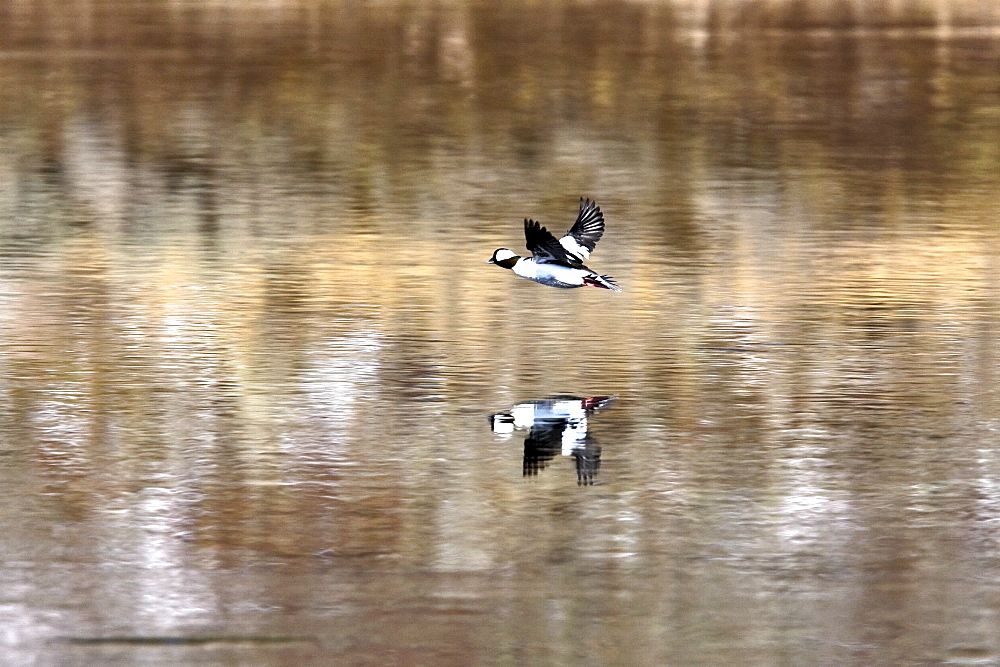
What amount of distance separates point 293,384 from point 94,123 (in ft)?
27.8

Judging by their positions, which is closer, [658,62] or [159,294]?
[159,294]

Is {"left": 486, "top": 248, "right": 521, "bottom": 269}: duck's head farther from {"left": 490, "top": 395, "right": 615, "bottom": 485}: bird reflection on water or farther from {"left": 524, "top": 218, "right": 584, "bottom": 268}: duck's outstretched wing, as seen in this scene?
{"left": 490, "top": 395, "right": 615, "bottom": 485}: bird reflection on water

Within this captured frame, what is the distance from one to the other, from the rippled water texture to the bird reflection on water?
0.02m

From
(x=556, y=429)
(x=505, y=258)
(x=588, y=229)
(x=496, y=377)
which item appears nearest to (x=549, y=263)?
(x=505, y=258)

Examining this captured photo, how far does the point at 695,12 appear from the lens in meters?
23.8

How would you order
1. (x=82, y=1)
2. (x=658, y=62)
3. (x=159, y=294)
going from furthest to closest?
(x=82, y=1) < (x=658, y=62) < (x=159, y=294)

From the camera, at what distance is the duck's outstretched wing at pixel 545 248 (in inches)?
344

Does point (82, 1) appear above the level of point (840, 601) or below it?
above

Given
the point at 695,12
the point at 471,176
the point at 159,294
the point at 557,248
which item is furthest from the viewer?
the point at 695,12

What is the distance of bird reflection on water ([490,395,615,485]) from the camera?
6895 millimetres

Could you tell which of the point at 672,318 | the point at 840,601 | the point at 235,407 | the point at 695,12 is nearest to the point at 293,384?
the point at 235,407

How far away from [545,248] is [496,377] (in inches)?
37.2

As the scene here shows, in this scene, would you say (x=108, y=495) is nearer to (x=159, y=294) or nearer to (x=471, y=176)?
(x=159, y=294)

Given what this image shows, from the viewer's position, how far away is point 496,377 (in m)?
8.15
